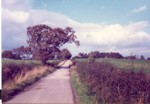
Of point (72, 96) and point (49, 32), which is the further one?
point (49, 32)

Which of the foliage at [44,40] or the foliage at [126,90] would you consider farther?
the foliage at [44,40]

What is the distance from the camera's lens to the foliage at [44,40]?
48.7 metres

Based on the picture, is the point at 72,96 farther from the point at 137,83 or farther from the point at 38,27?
the point at 38,27

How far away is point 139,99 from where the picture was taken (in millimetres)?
11094

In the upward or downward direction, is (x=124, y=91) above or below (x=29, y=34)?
below

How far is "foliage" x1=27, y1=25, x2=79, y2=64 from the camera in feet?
160

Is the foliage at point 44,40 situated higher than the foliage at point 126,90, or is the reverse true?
the foliage at point 44,40

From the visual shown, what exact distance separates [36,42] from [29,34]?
70.4 inches

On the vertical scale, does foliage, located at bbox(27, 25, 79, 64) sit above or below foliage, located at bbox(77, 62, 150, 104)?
above

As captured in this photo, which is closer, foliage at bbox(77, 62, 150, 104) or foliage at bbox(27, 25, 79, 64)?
foliage at bbox(77, 62, 150, 104)

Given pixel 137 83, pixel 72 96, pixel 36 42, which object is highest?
pixel 36 42

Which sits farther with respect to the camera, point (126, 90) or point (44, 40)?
point (44, 40)

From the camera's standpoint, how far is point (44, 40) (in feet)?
163

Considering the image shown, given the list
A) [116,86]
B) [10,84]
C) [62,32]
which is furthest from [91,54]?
[116,86]
